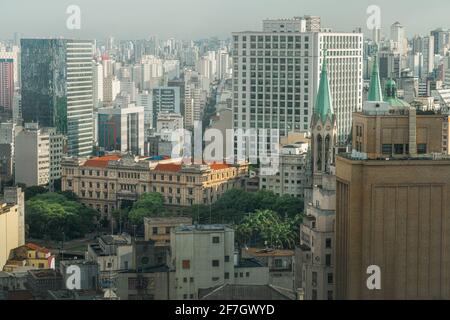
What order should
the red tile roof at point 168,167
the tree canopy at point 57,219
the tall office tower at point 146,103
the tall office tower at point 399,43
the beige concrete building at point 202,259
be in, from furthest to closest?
1. the tall office tower at point 146,103
2. the red tile roof at point 168,167
3. the tall office tower at point 399,43
4. the tree canopy at point 57,219
5. the beige concrete building at point 202,259

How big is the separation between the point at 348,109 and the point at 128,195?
2914 mm

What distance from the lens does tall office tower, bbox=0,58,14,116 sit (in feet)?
62.8

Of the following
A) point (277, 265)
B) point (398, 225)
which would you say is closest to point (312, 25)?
point (277, 265)

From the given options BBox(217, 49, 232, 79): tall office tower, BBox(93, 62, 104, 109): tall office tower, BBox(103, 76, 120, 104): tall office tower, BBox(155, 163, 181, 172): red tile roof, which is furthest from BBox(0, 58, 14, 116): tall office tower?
BBox(155, 163, 181, 172): red tile roof

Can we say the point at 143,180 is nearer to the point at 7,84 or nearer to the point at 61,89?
the point at 61,89

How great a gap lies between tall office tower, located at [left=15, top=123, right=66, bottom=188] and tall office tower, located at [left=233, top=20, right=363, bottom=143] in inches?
93.6

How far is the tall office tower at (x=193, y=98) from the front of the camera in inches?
834

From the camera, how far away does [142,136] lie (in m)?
17.8

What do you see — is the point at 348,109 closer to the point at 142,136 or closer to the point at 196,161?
the point at 196,161

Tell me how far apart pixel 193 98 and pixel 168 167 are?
976cm

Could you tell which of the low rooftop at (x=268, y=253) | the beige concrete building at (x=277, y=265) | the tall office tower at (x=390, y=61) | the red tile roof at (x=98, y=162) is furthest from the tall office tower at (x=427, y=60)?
the beige concrete building at (x=277, y=265)

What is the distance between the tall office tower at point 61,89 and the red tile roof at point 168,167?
3529 mm

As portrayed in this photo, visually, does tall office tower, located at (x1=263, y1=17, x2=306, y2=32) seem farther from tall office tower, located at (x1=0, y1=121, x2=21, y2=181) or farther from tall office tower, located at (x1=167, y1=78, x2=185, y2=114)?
tall office tower, located at (x1=167, y1=78, x2=185, y2=114)

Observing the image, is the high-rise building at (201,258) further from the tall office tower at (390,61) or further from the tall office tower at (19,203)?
the tall office tower at (390,61)
